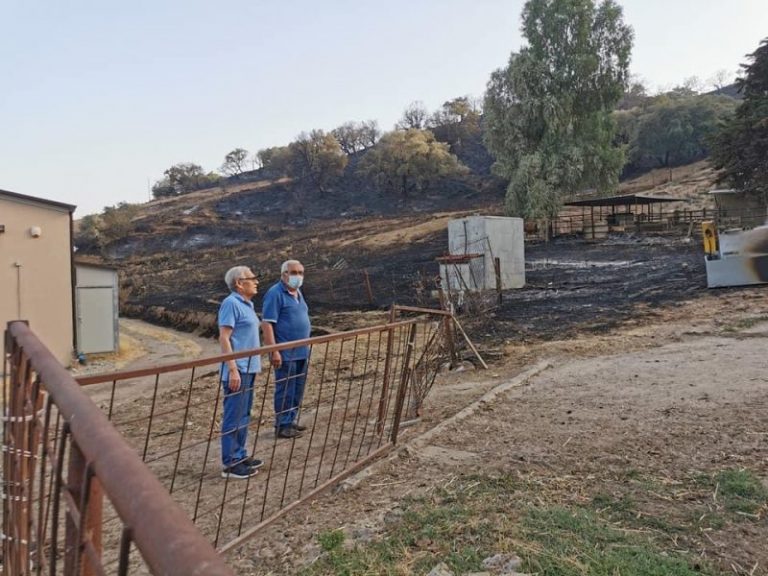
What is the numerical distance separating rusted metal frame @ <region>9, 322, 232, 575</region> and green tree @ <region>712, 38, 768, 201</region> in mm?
26965

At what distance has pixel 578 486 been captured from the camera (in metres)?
3.38

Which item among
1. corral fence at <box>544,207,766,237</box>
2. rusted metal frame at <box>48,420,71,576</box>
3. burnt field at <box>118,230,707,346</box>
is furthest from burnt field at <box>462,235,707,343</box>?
rusted metal frame at <box>48,420,71,576</box>

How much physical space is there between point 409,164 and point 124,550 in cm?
5668

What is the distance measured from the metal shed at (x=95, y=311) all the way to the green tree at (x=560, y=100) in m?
21.7

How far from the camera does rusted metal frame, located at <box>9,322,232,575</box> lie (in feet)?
2.17

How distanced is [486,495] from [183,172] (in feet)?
289

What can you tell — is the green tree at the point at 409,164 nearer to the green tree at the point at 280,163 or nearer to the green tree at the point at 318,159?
the green tree at the point at 318,159

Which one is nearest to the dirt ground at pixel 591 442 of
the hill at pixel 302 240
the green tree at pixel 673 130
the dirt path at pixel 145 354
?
the dirt path at pixel 145 354

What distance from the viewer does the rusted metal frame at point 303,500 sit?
2935mm

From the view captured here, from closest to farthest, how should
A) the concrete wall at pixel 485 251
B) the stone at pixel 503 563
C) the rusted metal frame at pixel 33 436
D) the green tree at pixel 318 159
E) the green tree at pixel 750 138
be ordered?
the rusted metal frame at pixel 33 436
the stone at pixel 503 563
the concrete wall at pixel 485 251
the green tree at pixel 750 138
the green tree at pixel 318 159

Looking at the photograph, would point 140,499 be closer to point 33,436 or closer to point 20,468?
point 33,436

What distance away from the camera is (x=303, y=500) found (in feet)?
11.1

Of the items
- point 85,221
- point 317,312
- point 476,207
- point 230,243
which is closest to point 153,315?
point 317,312

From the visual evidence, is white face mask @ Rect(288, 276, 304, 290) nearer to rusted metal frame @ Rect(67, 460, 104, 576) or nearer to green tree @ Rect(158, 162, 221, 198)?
rusted metal frame @ Rect(67, 460, 104, 576)
